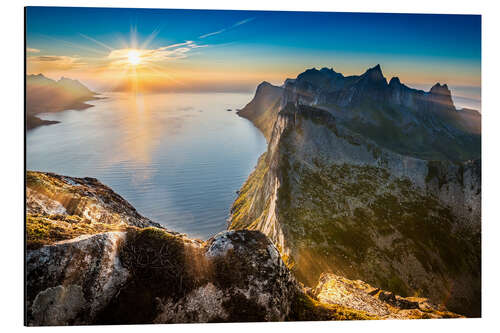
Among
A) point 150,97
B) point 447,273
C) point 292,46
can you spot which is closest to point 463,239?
point 447,273

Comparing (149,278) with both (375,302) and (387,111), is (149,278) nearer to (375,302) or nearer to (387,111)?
(375,302)

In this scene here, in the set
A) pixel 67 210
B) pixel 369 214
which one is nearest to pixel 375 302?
pixel 369 214

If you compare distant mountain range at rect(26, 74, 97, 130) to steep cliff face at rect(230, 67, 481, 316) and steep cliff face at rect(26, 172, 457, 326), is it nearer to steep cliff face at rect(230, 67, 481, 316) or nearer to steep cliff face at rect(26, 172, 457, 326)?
steep cliff face at rect(26, 172, 457, 326)

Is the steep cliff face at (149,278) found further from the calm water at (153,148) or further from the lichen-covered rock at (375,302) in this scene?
the calm water at (153,148)

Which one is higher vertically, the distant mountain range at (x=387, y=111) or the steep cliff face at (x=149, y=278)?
the distant mountain range at (x=387, y=111)

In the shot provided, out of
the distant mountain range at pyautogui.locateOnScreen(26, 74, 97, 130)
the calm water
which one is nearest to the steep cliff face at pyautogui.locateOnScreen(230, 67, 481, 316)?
the calm water

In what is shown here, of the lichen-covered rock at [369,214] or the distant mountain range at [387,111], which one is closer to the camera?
the lichen-covered rock at [369,214]

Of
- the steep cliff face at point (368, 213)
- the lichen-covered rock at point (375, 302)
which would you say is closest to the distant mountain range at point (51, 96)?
the lichen-covered rock at point (375, 302)

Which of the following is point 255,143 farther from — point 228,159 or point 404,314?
point 404,314
